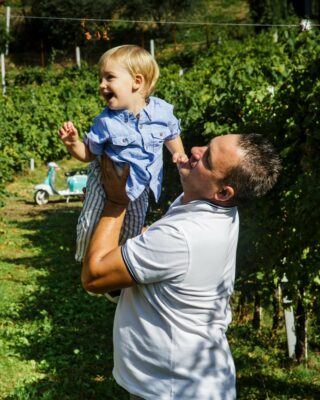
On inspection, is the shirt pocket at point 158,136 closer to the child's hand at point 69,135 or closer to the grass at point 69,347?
the child's hand at point 69,135

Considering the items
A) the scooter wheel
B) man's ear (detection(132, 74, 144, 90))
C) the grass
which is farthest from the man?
the scooter wheel

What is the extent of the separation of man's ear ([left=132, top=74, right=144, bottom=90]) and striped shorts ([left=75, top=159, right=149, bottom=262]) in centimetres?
35

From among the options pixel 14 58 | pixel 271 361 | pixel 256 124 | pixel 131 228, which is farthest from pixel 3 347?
pixel 14 58

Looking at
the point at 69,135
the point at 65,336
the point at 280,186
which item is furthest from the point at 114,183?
the point at 65,336

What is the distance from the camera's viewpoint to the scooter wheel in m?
15.7

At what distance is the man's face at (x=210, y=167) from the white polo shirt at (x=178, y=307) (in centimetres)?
5

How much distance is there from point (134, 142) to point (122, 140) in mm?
56

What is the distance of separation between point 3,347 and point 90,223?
3998mm

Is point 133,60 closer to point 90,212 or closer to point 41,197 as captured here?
point 90,212

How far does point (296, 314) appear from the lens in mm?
6637

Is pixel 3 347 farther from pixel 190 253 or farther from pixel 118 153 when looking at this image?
pixel 190 253

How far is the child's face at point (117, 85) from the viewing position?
3.13 metres

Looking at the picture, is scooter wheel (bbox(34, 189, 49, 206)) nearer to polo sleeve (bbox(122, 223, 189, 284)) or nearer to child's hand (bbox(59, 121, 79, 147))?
child's hand (bbox(59, 121, 79, 147))

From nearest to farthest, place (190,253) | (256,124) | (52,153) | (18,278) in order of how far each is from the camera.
→ (190,253) → (256,124) → (18,278) → (52,153)
